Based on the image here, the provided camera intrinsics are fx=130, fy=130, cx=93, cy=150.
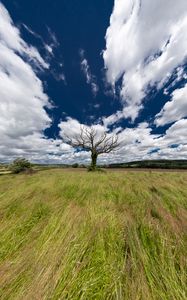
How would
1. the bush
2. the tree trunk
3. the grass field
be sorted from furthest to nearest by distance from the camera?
the bush
the tree trunk
the grass field

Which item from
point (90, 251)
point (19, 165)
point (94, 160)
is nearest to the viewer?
point (90, 251)

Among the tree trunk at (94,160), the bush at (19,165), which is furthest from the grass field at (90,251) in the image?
the bush at (19,165)

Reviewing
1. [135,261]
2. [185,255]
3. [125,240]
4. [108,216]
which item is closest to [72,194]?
[108,216]

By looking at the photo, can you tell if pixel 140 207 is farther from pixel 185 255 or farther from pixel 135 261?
pixel 135 261

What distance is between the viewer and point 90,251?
1717 millimetres

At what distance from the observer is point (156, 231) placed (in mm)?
2189

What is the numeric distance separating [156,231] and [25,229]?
2.23m

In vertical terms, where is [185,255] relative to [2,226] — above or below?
below

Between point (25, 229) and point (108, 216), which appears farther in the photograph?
point (108, 216)

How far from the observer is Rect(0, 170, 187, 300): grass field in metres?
1.28

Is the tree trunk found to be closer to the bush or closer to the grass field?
the bush

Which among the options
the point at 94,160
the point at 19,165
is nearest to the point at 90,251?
the point at 94,160

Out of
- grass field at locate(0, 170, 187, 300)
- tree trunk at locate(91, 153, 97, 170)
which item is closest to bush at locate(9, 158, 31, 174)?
tree trunk at locate(91, 153, 97, 170)

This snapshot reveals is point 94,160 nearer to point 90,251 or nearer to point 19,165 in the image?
point 19,165
